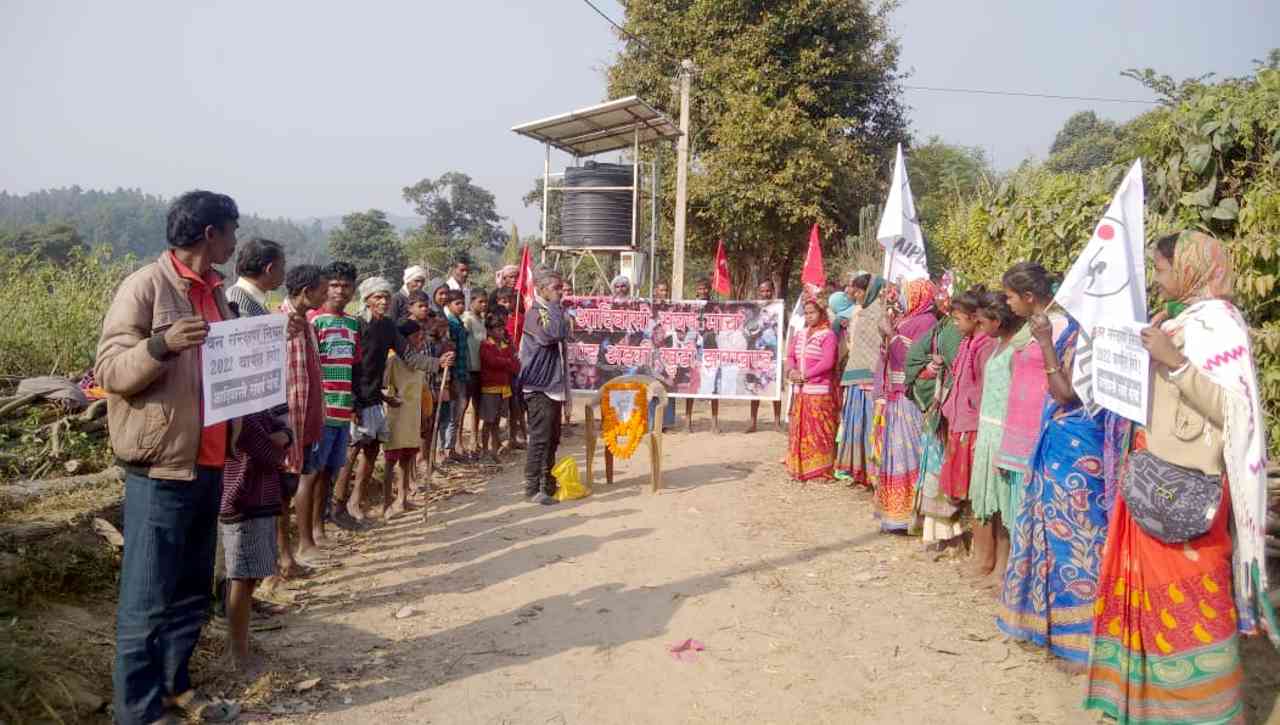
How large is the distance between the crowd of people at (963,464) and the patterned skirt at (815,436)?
5.09 ft

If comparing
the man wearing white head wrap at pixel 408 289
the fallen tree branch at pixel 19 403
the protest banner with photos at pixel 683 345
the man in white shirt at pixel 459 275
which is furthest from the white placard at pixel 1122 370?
the man in white shirt at pixel 459 275

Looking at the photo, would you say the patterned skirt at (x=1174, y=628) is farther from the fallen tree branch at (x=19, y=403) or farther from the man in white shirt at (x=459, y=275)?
the man in white shirt at (x=459, y=275)

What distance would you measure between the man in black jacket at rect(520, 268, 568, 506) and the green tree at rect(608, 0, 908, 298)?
12.6 meters

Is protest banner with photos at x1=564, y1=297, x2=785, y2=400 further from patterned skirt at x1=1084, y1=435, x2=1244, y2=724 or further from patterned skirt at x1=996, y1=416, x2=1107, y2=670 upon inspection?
patterned skirt at x1=1084, y1=435, x2=1244, y2=724

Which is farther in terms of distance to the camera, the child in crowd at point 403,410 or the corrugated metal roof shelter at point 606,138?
the corrugated metal roof shelter at point 606,138

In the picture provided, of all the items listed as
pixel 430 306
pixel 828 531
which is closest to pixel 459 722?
pixel 828 531

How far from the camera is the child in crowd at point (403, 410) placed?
7.21 meters

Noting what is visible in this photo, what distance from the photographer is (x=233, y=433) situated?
359 cm

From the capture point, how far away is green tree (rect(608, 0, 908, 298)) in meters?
19.4

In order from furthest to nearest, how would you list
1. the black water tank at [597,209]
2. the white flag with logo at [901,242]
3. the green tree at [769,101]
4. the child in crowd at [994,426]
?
the green tree at [769,101] → the black water tank at [597,209] → the white flag with logo at [901,242] → the child in crowd at [994,426]

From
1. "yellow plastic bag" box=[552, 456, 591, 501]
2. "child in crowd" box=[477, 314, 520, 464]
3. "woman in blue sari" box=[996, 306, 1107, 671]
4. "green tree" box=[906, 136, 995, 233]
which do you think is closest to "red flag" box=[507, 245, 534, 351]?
"child in crowd" box=[477, 314, 520, 464]

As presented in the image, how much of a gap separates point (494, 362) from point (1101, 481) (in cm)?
660

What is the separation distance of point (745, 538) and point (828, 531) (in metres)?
0.80

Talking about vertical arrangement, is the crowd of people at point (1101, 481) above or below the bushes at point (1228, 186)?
below
